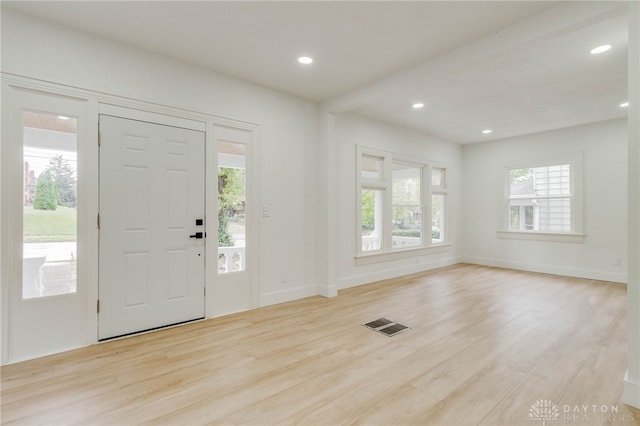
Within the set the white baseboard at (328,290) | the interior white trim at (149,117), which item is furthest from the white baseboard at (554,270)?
the interior white trim at (149,117)

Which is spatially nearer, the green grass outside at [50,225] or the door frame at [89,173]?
the door frame at [89,173]

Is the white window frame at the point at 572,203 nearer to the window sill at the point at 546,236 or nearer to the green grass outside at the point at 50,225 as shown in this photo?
the window sill at the point at 546,236

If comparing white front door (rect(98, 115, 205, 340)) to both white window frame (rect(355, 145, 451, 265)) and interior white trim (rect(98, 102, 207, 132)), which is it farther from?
white window frame (rect(355, 145, 451, 265))

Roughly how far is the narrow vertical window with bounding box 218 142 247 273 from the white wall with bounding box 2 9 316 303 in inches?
10.6

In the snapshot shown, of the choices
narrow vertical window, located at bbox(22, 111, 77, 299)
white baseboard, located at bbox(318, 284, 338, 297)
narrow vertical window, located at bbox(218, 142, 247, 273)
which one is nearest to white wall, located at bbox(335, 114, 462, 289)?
white baseboard, located at bbox(318, 284, 338, 297)

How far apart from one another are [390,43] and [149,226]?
3.03m

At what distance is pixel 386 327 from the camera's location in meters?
3.28

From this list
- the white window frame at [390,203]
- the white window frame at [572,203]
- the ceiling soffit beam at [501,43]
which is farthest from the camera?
the white window frame at [572,203]

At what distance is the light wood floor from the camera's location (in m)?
1.89

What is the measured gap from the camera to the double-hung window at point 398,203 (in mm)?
5441

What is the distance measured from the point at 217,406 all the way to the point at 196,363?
0.65 metres

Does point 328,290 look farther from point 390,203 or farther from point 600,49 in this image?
point 600,49

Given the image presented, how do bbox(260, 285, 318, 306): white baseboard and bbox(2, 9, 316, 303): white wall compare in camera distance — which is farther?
bbox(260, 285, 318, 306): white baseboard

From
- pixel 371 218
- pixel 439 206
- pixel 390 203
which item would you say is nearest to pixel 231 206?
pixel 371 218
